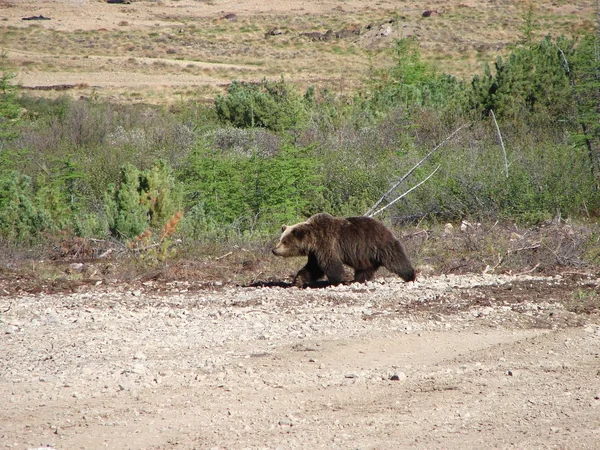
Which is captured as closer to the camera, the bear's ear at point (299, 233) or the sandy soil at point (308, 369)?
the sandy soil at point (308, 369)

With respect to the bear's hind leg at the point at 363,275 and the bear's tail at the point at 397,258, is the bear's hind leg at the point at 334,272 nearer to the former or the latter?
the bear's hind leg at the point at 363,275

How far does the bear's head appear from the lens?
1110 centimetres

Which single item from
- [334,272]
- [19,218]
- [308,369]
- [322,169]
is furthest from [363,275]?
[322,169]

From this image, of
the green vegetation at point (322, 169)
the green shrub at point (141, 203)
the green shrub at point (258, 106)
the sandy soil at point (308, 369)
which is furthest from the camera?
the green shrub at point (258, 106)

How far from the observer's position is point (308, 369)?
6891 mm

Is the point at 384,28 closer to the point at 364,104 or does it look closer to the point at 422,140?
the point at 364,104

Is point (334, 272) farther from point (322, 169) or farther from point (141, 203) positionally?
point (322, 169)

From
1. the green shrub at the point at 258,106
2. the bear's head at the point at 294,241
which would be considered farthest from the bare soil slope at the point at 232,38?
the bear's head at the point at 294,241

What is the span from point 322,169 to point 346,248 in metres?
8.55

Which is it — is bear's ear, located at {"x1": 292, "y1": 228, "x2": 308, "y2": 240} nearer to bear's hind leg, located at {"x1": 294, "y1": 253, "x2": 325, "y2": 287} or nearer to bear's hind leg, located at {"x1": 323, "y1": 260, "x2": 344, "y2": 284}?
bear's hind leg, located at {"x1": 294, "y1": 253, "x2": 325, "y2": 287}

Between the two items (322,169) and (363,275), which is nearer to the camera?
(363,275)

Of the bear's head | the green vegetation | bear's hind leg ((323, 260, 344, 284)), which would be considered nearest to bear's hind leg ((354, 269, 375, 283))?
bear's hind leg ((323, 260, 344, 284))

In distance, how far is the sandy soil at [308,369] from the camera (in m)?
5.68

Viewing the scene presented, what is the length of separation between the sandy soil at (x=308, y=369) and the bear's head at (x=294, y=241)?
1.20 meters
